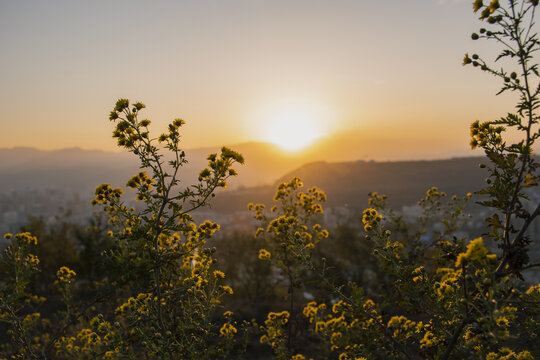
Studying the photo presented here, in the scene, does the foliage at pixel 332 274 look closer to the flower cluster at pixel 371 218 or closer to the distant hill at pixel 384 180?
the flower cluster at pixel 371 218

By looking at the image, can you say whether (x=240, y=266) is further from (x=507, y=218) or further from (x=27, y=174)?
(x=27, y=174)

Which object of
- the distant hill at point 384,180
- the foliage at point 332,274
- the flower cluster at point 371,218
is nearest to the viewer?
the foliage at point 332,274

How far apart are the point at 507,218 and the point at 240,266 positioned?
13.7 metres

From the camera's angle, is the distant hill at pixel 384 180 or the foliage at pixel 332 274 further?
the distant hill at pixel 384 180

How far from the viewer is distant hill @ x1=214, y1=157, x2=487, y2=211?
67938mm

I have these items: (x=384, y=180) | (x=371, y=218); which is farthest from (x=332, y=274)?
(x=384, y=180)

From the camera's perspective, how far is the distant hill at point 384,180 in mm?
67938

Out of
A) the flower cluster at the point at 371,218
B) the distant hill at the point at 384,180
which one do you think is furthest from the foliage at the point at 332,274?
the distant hill at the point at 384,180

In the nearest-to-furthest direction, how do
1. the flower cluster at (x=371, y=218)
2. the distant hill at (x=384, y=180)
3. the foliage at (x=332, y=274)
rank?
the foliage at (x=332, y=274), the flower cluster at (x=371, y=218), the distant hill at (x=384, y=180)

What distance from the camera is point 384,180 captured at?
79.4 meters

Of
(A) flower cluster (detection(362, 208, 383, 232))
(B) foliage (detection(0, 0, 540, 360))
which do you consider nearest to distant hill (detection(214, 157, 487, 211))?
(B) foliage (detection(0, 0, 540, 360))

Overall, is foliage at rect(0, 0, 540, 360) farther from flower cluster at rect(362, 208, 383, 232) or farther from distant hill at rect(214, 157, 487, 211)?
distant hill at rect(214, 157, 487, 211)

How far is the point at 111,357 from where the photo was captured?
16.9 feet

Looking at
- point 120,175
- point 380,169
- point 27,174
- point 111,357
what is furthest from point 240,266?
point 27,174
